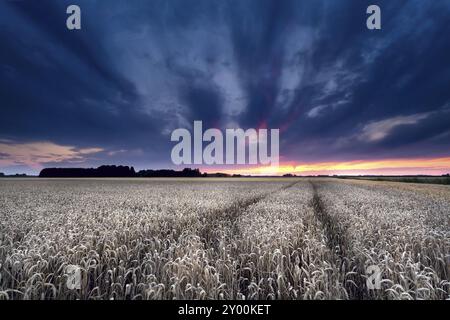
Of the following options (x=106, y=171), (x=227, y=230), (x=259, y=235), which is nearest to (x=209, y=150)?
(x=227, y=230)

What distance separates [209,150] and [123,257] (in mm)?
6106

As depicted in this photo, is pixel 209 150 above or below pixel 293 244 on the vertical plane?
above

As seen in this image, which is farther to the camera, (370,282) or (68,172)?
(68,172)

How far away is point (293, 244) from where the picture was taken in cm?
679

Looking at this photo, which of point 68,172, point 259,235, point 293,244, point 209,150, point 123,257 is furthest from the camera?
point 68,172

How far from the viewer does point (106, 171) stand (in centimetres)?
12356

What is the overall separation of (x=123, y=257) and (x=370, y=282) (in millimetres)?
5328
